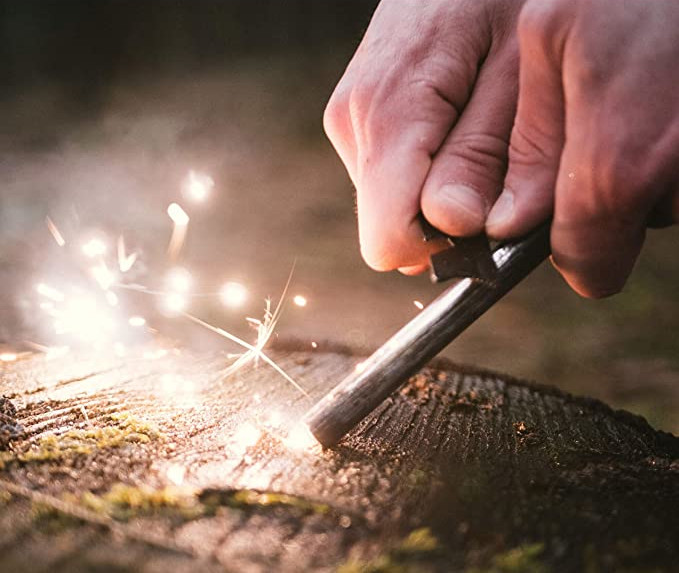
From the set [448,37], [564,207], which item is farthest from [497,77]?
[564,207]

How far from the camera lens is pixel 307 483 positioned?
1.53 m

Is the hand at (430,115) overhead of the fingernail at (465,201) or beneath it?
overhead

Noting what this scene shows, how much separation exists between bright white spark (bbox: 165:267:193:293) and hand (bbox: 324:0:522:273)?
104 inches

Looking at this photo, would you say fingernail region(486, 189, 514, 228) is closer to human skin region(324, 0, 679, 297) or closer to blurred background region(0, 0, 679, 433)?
human skin region(324, 0, 679, 297)

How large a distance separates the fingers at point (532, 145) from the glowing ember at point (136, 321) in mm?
2242

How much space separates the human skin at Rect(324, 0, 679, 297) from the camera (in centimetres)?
174

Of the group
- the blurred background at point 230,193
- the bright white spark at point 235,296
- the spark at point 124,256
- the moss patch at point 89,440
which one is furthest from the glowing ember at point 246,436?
the spark at point 124,256

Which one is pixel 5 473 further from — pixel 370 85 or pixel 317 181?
pixel 317 181

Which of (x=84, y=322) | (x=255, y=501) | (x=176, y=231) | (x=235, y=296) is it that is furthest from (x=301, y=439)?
(x=176, y=231)

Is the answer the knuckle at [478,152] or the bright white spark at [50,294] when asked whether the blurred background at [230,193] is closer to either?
the bright white spark at [50,294]

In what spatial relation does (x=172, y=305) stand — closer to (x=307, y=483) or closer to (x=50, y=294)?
(x=50, y=294)

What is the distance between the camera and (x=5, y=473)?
4.63 feet

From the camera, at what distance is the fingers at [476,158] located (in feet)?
6.38

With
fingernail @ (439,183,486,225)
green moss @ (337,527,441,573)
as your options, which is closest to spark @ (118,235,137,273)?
fingernail @ (439,183,486,225)
